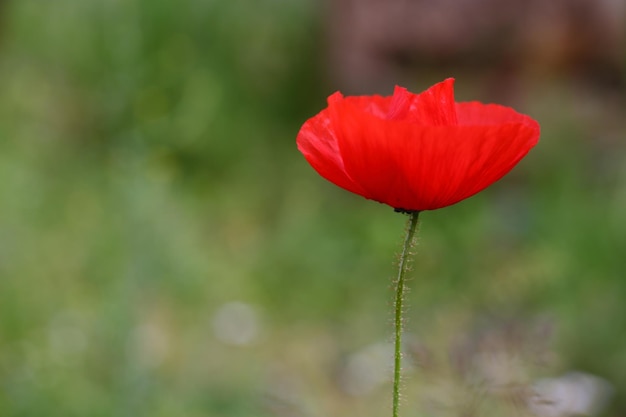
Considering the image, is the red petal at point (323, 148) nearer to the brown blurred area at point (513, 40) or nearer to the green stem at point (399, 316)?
the green stem at point (399, 316)

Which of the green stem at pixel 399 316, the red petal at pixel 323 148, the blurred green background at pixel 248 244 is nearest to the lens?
the green stem at pixel 399 316

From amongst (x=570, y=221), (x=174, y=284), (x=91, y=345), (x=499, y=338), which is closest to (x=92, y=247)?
(x=174, y=284)

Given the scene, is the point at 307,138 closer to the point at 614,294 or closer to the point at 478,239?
the point at 614,294

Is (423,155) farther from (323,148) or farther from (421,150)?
(323,148)

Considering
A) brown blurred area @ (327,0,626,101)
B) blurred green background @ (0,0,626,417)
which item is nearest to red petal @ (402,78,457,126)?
A: blurred green background @ (0,0,626,417)

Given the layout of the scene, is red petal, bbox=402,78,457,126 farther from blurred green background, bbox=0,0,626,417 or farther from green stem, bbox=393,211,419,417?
blurred green background, bbox=0,0,626,417

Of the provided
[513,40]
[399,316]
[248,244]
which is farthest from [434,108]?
[513,40]

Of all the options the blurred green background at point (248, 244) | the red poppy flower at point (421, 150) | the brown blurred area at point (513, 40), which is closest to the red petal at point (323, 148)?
the red poppy flower at point (421, 150)
